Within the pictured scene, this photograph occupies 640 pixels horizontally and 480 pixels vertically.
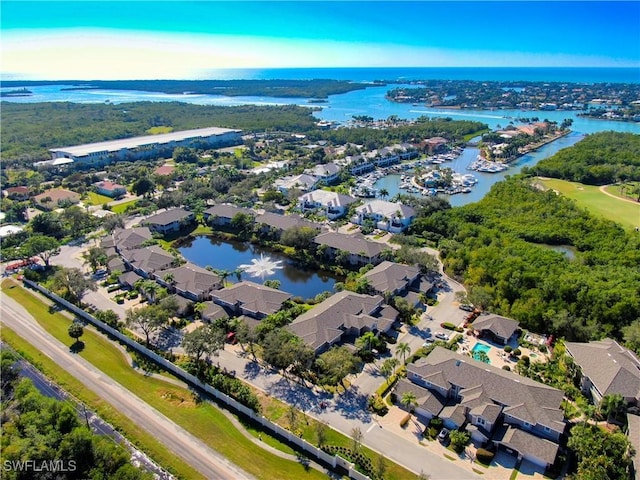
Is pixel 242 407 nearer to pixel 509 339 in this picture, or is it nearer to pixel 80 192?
pixel 509 339

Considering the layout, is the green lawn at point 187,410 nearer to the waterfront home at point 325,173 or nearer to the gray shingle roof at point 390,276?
the gray shingle roof at point 390,276

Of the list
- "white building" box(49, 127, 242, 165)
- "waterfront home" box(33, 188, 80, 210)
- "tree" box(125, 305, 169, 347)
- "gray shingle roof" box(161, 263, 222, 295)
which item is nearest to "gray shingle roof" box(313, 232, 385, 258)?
"gray shingle roof" box(161, 263, 222, 295)

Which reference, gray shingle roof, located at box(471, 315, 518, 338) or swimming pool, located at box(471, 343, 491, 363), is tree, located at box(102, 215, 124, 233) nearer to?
gray shingle roof, located at box(471, 315, 518, 338)

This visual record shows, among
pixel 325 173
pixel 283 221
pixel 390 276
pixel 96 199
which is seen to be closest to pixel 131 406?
pixel 390 276

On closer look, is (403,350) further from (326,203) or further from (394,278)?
(326,203)

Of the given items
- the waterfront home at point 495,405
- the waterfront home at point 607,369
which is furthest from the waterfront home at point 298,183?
the waterfront home at point 607,369
